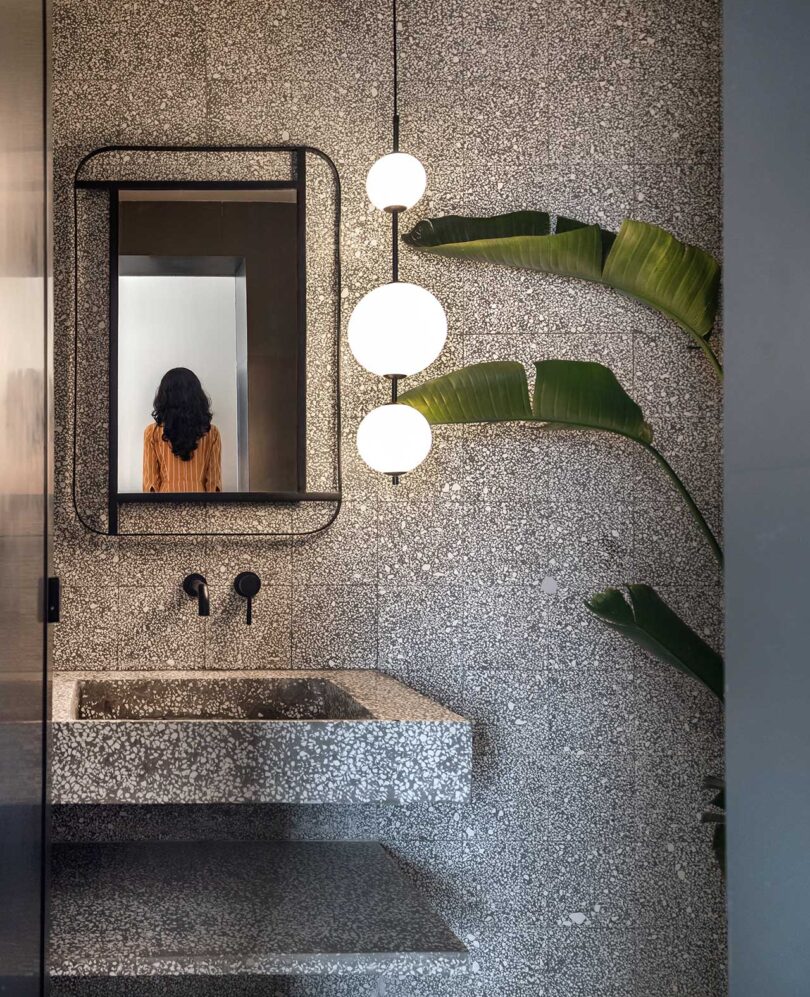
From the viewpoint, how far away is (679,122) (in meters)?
1.87

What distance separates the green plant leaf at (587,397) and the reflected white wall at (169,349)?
25.6 inches

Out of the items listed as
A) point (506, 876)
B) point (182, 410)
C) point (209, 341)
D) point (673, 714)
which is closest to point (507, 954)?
point (506, 876)

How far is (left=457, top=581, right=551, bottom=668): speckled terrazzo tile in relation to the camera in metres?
1.83

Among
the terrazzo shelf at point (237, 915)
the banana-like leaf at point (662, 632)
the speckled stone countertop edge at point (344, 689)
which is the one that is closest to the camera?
the terrazzo shelf at point (237, 915)

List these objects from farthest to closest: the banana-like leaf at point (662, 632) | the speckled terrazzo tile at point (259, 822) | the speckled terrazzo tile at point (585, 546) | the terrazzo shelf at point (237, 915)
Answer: the speckled terrazzo tile at point (585, 546)
the speckled terrazzo tile at point (259, 822)
the banana-like leaf at point (662, 632)
the terrazzo shelf at point (237, 915)

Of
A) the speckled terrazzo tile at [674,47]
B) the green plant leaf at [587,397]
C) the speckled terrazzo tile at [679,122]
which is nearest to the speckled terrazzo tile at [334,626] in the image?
the green plant leaf at [587,397]

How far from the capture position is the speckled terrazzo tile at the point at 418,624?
5.99 feet

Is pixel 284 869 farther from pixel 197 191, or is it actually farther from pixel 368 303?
pixel 197 191

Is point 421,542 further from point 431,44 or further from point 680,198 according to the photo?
point 431,44

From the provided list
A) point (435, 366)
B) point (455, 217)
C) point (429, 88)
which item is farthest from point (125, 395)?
point (429, 88)

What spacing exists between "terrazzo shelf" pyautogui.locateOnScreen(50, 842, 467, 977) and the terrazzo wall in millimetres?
163

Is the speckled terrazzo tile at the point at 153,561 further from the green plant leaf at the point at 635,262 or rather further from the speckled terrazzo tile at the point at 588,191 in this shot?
the speckled terrazzo tile at the point at 588,191

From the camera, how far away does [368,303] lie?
1.68 meters

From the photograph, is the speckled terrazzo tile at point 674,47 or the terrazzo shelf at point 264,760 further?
the speckled terrazzo tile at point 674,47
